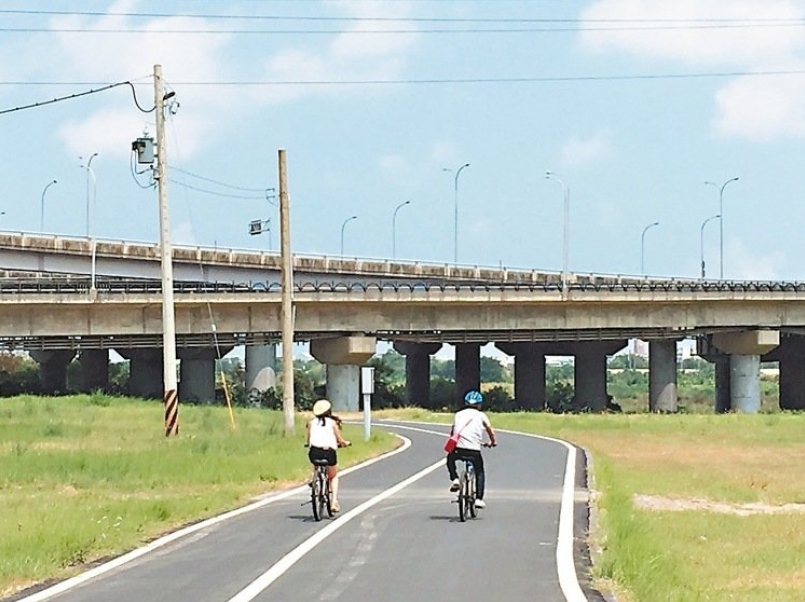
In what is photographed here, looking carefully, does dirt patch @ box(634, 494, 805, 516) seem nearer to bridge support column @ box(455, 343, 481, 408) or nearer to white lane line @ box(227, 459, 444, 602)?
white lane line @ box(227, 459, 444, 602)

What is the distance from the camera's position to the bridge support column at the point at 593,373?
90.0 metres

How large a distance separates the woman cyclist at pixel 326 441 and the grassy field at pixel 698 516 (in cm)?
387

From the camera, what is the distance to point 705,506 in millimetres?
24844

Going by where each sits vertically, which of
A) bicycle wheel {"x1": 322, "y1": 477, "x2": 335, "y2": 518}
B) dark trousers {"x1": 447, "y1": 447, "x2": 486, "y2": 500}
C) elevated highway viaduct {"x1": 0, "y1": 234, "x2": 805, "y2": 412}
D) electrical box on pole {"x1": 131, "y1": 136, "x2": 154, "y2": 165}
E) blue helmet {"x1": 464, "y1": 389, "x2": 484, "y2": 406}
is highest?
electrical box on pole {"x1": 131, "y1": 136, "x2": 154, "y2": 165}

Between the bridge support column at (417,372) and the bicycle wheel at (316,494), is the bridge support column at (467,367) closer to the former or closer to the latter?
the bridge support column at (417,372)

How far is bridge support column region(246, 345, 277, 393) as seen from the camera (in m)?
85.1

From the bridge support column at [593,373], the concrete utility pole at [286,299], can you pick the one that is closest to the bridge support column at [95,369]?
the bridge support column at [593,373]

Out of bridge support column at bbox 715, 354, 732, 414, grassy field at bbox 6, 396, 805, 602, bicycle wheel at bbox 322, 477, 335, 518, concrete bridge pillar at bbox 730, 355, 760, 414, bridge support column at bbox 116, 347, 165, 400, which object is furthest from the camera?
bridge support column at bbox 715, 354, 732, 414

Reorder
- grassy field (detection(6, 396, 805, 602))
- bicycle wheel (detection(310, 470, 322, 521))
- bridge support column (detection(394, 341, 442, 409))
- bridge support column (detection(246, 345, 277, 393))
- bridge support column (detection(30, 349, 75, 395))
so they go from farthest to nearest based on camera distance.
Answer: bridge support column (detection(30, 349, 75, 395)) < bridge support column (detection(394, 341, 442, 409)) < bridge support column (detection(246, 345, 277, 393)) < bicycle wheel (detection(310, 470, 322, 521)) < grassy field (detection(6, 396, 805, 602))

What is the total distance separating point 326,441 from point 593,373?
7233cm

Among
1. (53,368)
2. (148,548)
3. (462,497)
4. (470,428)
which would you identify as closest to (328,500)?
(462,497)

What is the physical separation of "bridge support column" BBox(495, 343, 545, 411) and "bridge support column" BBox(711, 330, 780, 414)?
15.6 metres

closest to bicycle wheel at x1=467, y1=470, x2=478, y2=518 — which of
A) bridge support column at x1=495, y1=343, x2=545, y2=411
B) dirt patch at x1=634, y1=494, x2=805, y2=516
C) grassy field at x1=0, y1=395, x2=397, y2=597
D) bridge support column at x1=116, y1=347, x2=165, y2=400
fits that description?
grassy field at x1=0, y1=395, x2=397, y2=597

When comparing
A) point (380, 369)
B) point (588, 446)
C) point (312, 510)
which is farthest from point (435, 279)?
point (312, 510)
